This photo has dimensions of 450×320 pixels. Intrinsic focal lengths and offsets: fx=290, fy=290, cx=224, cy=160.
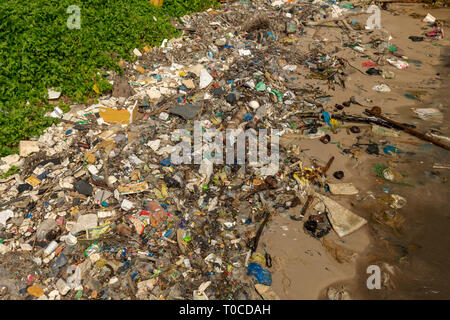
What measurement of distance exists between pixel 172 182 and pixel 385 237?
2.89 meters

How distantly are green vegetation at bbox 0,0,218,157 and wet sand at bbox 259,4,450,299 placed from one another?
4.02 meters

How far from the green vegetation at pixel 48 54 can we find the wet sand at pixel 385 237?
158 inches

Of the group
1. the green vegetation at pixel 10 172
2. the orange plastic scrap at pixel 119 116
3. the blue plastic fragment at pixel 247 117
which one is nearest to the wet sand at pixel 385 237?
the blue plastic fragment at pixel 247 117

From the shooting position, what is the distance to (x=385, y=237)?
365cm

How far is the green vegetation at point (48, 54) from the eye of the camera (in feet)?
15.6

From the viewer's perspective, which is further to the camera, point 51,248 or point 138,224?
point 138,224

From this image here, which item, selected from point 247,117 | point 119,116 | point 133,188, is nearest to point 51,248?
point 133,188

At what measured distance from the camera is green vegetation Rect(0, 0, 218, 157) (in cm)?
475

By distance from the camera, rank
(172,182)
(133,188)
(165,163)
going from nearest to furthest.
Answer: (133,188) → (172,182) → (165,163)

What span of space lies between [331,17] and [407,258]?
7936 millimetres

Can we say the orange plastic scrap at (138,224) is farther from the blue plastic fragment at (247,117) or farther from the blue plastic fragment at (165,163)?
the blue plastic fragment at (247,117)

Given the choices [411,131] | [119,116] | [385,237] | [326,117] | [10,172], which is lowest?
[385,237]

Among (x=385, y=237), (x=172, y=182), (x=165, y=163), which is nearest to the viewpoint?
(x=385, y=237)

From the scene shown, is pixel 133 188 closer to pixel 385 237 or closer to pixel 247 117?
pixel 247 117
